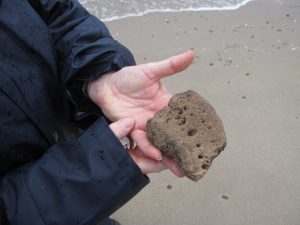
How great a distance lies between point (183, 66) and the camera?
1.54m

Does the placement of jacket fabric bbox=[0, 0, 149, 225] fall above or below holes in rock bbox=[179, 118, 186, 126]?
above

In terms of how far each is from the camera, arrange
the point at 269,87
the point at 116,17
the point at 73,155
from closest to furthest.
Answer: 1. the point at 73,155
2. the point at 269,87
3. the point at 116,17

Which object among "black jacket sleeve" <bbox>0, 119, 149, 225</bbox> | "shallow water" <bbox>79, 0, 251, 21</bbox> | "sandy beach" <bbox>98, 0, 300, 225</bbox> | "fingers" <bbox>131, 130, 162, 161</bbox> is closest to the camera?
"black jacket sleeve" <bbox>0, 119, 149, 225</bbox>

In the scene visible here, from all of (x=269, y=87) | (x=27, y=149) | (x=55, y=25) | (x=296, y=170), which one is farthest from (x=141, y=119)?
(x=269, y=87)

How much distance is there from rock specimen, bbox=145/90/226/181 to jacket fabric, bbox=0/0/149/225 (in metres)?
0.16

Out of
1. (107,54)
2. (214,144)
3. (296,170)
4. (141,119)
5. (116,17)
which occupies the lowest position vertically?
(296,170)

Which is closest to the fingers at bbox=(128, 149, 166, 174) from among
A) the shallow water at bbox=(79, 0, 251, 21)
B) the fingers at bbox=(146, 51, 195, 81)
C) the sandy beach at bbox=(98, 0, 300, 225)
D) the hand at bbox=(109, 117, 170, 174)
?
the hand at bbox=(109, 117, 170, 174)

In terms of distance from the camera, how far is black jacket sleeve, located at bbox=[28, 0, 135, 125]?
1.75m

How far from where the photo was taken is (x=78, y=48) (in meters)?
1.76

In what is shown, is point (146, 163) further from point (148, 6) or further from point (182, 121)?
point (148, 6)

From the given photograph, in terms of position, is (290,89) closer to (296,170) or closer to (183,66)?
(296,170)

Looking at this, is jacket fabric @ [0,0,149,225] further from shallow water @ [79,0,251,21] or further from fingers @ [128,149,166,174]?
shallow water @ [79,0,251,21]

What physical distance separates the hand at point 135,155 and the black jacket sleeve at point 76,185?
39 millimetres

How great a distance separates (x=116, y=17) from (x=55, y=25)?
8.64ft
